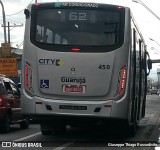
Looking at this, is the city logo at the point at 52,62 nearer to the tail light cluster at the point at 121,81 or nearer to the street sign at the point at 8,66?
the tail light cluster at the point at 121,81

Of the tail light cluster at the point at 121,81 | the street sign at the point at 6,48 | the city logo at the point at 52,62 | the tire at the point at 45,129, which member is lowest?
the street sign at the point at 6,48

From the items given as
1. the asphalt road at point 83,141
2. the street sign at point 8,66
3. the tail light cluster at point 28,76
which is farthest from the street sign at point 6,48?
the tail light cluster at point 28,76

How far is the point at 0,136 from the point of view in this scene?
1402cm

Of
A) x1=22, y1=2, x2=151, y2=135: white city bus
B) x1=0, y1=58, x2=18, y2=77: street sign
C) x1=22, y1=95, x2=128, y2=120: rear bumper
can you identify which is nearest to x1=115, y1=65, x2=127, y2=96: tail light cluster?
x1=22, y1=2, x2=151, y2=135: white city bus

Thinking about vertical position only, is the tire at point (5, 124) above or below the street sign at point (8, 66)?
above

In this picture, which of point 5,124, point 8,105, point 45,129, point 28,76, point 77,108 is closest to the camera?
point 77,108

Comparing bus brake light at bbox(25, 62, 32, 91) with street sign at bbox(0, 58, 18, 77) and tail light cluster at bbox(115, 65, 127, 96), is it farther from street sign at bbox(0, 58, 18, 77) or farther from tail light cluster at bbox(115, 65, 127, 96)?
street sign at bbox(0, 58, 18, 77)

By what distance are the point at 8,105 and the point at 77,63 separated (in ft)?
15.0

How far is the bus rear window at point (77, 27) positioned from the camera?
11680 mm

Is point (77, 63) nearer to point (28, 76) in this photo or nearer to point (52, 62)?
point (52, 62)

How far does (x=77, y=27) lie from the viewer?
11797mm

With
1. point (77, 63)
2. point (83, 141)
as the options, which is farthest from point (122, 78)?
point (83, 141)

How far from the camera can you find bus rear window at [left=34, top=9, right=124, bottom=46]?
38.3 feet

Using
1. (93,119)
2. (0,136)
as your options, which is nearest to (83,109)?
(93,119)
